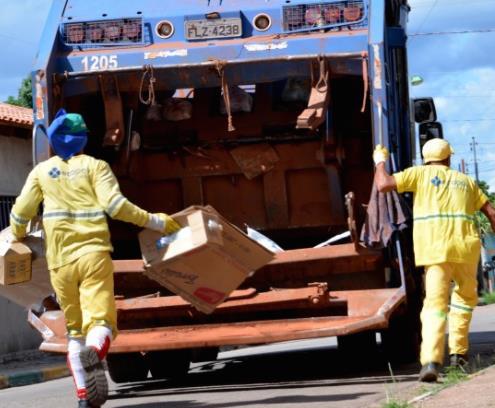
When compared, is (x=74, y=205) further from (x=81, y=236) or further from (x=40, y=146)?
(x=40, y=146)

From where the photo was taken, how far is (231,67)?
8477 mm

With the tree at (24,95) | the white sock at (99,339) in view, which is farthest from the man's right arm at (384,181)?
the tree at (24,95)

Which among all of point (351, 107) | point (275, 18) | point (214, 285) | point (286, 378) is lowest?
point (286, 378)

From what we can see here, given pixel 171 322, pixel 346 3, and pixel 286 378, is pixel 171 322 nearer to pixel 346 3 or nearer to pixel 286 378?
pixel 286 378

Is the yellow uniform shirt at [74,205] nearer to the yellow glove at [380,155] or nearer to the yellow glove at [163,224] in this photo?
the yellow glove at [163,224]

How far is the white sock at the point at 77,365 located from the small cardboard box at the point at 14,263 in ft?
2.56

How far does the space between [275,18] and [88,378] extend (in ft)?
11.0

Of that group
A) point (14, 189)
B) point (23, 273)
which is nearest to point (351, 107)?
point (23, 273)

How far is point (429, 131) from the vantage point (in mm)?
9984

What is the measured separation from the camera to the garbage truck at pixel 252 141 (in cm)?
809

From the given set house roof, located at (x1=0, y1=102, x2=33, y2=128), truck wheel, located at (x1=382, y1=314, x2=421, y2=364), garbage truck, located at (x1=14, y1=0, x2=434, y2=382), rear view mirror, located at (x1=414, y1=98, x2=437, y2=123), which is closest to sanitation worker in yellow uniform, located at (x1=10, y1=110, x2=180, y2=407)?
garbage truck, located at (x1=14, y1=0, x2=434, y2=382)

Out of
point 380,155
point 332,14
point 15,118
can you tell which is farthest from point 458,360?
point 15,118

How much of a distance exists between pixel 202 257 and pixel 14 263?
115 cm

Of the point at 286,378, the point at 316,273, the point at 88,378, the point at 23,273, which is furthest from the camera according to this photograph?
the point at 286,378
